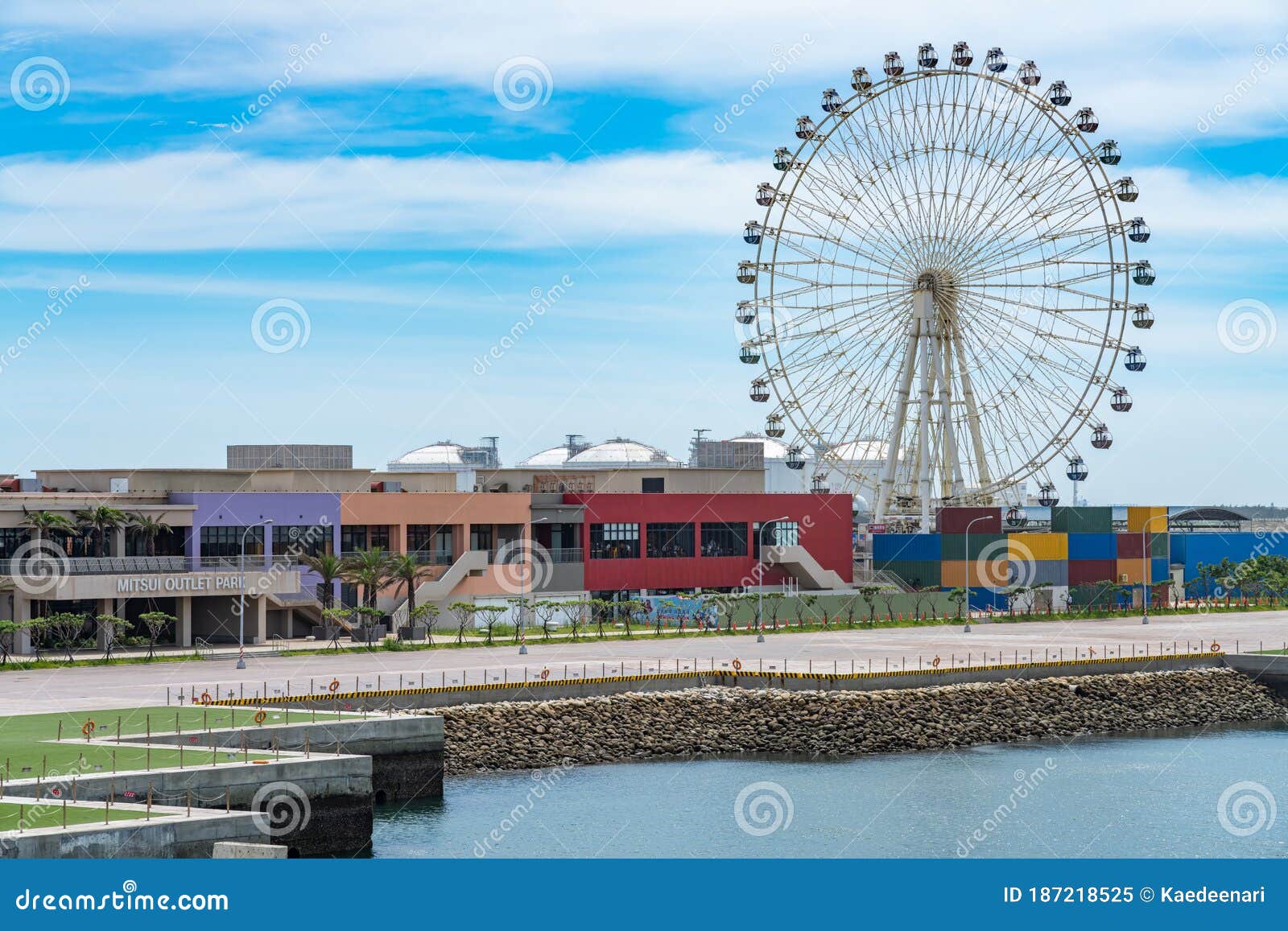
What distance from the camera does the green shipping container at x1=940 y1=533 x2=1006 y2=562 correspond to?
116m

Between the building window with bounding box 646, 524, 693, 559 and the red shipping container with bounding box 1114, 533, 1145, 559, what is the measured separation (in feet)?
101

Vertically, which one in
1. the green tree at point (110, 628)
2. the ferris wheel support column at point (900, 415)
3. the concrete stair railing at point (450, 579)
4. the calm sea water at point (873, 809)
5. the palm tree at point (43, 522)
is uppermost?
the ferris wheel support column at point (900, 415)

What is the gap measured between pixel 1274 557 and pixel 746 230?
49235 millimetres

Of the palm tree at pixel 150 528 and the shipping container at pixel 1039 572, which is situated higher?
the palm tree at pixel 150 528

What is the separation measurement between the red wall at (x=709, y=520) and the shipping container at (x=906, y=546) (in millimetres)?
2074

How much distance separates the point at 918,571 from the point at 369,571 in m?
42.0

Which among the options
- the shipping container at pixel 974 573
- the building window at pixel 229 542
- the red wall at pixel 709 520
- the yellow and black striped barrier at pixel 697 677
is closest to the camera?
the yellow and black striped barrier at pixel 697 677

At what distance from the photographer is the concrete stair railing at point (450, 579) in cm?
9750

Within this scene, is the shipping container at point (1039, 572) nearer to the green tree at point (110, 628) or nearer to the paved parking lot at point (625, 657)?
the paved parking lot at point (625, 657)

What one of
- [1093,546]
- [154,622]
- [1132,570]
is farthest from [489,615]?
[1132,570]

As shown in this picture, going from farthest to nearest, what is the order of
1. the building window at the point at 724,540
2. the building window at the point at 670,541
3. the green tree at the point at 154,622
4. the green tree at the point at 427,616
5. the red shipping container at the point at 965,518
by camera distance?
1. the red shipping container at the point at 965,518
2. the building window at the point at 724,540
3. the building window at the point at 670,541
4. the green tree at the point at 427,616
5. the green tree at the point at 154,622

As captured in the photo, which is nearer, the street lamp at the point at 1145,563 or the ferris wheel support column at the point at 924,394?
the ferris wheel support column at the point at 924,394

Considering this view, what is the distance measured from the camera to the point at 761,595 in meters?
100

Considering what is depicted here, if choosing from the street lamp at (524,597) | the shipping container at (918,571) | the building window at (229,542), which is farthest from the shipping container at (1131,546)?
the building window at (229,542)
